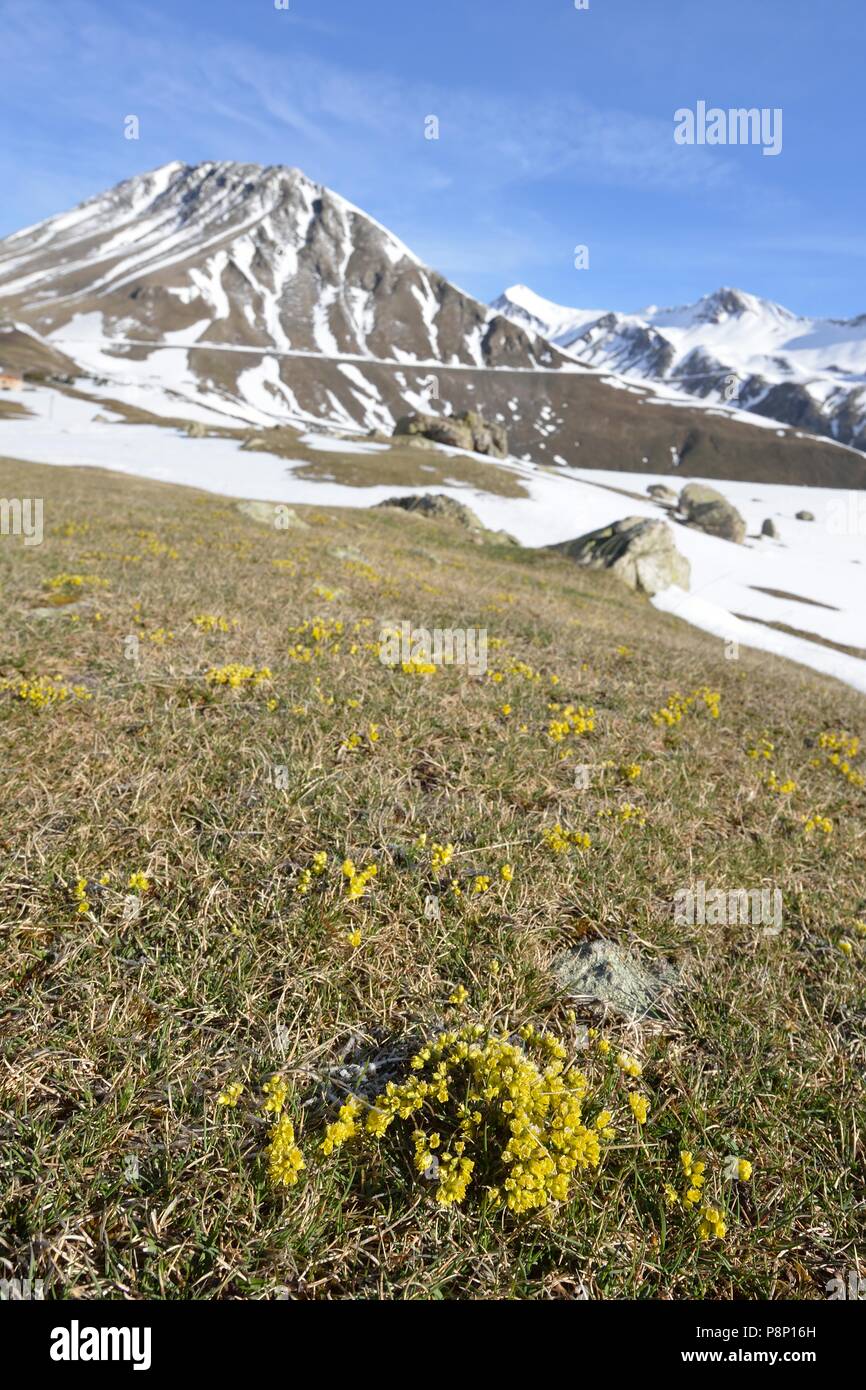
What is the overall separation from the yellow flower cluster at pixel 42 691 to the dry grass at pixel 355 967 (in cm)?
12

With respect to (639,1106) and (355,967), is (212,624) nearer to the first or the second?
(355,967)

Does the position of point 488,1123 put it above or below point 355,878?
below

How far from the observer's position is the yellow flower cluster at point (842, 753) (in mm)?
7891

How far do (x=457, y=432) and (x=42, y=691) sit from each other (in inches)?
3640

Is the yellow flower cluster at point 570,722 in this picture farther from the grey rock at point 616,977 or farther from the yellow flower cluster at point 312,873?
the yellow flower cluster at point 312,873

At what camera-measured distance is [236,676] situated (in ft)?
22.0

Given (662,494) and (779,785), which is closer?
(779,785)

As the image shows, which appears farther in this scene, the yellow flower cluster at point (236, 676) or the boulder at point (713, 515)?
the boulder at point (713, 515)

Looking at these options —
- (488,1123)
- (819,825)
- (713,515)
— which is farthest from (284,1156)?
(713,515)

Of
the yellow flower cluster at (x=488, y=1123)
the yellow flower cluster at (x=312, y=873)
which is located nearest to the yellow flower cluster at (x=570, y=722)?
the yellow flower cluster at (x=312, y=873)

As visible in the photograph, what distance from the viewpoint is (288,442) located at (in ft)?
232

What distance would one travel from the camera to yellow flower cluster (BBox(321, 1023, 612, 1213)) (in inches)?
105

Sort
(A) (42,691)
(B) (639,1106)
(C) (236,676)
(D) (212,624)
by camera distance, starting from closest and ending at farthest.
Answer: (B) (639,1106) → (A) (42,691) → (C) (236,676) → (D) (212,624)

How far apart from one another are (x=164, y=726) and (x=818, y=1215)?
5.37 metres
